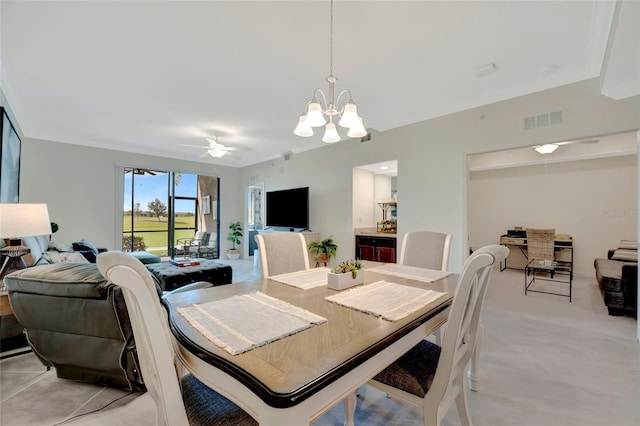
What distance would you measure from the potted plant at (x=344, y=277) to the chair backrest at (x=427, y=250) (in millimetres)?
954

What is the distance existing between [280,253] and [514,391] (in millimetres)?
1959

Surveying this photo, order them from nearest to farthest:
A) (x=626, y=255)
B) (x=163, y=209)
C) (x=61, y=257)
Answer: (x=61, y=257), (x=626, y=255), (x=163, y=209)

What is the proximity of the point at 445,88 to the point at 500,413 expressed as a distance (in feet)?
10.2

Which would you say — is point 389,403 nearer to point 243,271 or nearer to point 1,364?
point 1,364

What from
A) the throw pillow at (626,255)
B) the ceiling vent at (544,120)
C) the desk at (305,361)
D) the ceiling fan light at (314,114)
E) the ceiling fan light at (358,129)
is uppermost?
the ceiling vent at (544,120)

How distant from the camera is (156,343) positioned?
0.85 m

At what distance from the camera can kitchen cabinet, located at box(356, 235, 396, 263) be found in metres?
4.66

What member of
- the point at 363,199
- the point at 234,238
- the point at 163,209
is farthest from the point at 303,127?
the point at 163,209

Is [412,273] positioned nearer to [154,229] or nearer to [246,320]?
[246,320]

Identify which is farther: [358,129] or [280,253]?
[280,253]

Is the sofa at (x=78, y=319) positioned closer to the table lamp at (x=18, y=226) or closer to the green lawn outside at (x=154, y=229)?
the table lamp at (x=18, y=226)

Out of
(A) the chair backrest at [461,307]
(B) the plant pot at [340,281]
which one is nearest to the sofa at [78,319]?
(B) the plant pot at [340,281]

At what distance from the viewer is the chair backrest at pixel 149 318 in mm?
776

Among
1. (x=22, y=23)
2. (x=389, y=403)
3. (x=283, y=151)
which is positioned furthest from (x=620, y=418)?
(x=283, y=151)
